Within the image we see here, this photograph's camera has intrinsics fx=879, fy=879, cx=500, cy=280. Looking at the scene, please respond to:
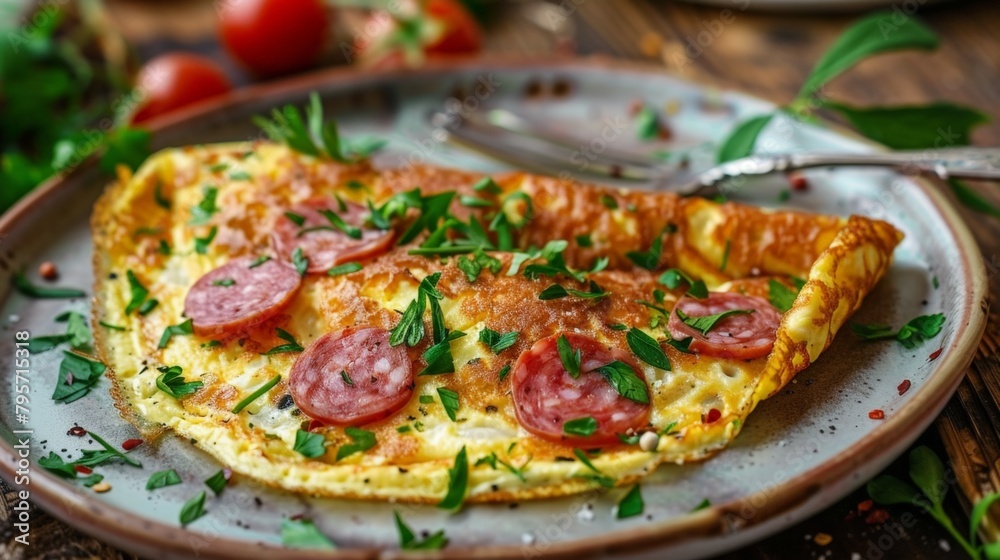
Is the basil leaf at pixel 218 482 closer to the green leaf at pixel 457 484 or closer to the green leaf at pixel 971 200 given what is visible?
the green leaf at pixel 457 484

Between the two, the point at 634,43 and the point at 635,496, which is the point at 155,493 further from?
the point at 634,43

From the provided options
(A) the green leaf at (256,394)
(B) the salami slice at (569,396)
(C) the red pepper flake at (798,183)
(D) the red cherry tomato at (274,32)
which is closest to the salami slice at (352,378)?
(A) the green leaf at (256,394)

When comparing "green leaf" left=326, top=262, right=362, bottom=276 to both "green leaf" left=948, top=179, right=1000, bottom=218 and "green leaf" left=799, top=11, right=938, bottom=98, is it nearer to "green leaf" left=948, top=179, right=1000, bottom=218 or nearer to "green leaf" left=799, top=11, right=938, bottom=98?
"green leaf" left=799, top=11, right=938, bottom=98

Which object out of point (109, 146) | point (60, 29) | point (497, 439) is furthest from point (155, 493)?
point (60, 29)

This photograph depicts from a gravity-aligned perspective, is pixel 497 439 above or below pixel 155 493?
above

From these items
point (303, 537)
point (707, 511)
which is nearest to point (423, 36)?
point (303, 537)
